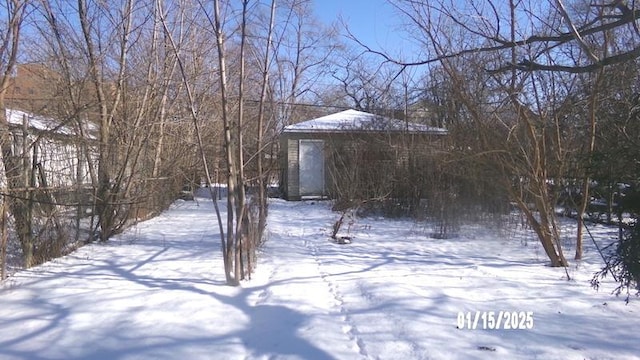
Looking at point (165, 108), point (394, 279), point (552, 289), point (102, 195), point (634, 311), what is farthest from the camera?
point (165, 108)

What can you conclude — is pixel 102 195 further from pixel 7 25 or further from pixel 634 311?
pixel 634 311

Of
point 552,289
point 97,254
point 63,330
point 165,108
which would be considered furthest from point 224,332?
point 165,108

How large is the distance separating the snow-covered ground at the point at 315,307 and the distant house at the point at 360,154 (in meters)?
5.12

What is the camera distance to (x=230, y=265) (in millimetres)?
6070

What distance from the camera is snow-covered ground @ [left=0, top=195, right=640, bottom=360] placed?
13.3 feet

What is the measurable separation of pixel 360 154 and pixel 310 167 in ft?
20.2

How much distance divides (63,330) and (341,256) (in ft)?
14.4

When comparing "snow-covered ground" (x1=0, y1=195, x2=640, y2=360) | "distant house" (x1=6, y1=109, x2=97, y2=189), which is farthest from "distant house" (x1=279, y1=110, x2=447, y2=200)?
"distant house" (x1=6, y1=109, x2=97, y2=189)

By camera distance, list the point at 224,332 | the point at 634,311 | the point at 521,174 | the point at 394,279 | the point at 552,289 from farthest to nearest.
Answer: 1. the point at 521,174
2. the point at 394,279
3. the point at 552,289
4. the point at 634,311
5. the point at 224,332
